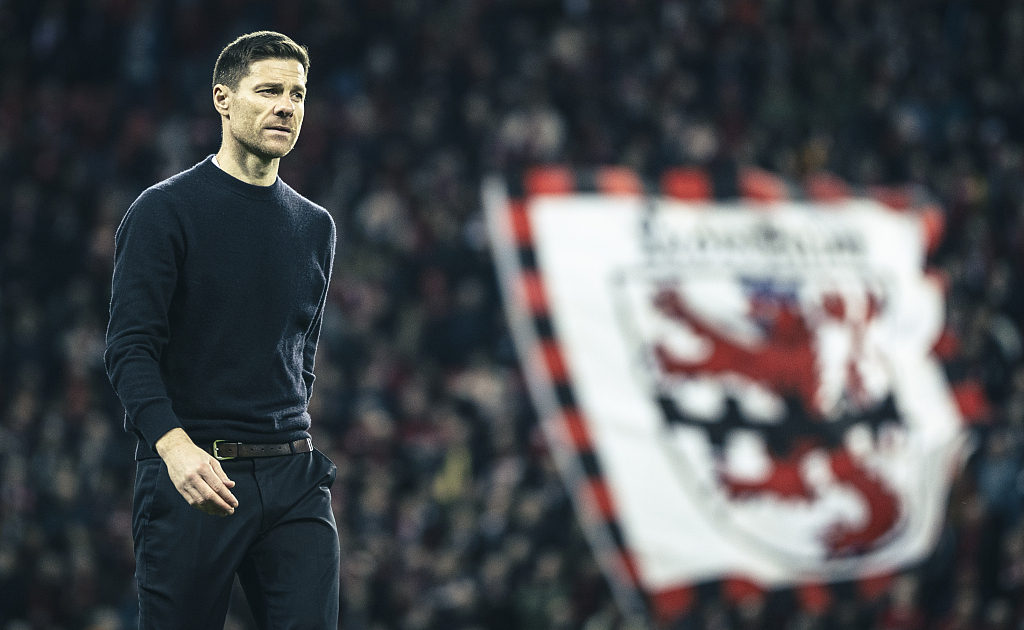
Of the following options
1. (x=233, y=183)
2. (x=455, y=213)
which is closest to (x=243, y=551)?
(x=233, y=183)

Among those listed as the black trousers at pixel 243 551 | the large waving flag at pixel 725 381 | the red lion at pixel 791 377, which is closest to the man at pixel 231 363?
the black trousers at pixel 243 551

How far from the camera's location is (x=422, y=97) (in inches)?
470

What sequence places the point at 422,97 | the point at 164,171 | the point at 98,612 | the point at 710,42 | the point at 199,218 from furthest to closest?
the point at 710,42, the point at 422,97, the point at 164,171, the point at 98,612, the point at 199,218

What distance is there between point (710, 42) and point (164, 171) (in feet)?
18.2

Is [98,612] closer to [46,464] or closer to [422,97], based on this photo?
[46,464]

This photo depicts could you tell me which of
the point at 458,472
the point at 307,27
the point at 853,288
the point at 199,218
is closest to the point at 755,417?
the point at 853,288

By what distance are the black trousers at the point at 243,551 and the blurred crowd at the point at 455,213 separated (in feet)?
19.9

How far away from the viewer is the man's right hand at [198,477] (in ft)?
7.34

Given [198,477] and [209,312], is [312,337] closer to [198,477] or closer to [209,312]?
[209,312]

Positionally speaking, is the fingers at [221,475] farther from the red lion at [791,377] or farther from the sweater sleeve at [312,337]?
the red lion at [791,377]

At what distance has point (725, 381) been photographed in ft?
29.7

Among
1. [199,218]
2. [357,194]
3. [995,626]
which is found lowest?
[995,626]

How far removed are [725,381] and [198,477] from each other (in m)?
7.11

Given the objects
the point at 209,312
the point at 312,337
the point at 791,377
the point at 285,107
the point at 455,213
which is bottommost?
the point at 791,377
